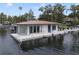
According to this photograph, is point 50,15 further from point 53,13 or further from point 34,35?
point 34,35

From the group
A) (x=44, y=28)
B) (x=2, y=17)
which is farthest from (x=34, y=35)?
(x=2, y=17)

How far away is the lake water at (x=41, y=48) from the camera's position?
202 inches

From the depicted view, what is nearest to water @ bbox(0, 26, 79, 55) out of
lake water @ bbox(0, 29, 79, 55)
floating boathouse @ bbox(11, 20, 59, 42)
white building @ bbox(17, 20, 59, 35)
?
lake water @ bbox(0, 29, 79, 55)

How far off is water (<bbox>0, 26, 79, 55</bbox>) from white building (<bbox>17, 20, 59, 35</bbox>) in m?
0.22

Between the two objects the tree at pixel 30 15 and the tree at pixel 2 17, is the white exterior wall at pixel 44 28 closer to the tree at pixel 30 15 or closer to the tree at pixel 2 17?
the tree at pixel 30 15

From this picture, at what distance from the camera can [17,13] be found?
5.20 meters

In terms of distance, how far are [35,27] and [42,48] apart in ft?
1.20

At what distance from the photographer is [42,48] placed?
5.21 metres

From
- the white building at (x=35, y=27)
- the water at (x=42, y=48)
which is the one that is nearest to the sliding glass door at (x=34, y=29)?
the white building at (x=35, y=27)

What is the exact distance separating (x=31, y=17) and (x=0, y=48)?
0.72 m

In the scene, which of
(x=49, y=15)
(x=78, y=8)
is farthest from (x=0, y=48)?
(x=78, y=8)

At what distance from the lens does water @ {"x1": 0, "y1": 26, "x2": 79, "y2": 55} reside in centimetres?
514

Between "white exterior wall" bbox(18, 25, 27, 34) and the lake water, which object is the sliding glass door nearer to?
"white exterior wall" bbox(18, 25, 27, 34)
